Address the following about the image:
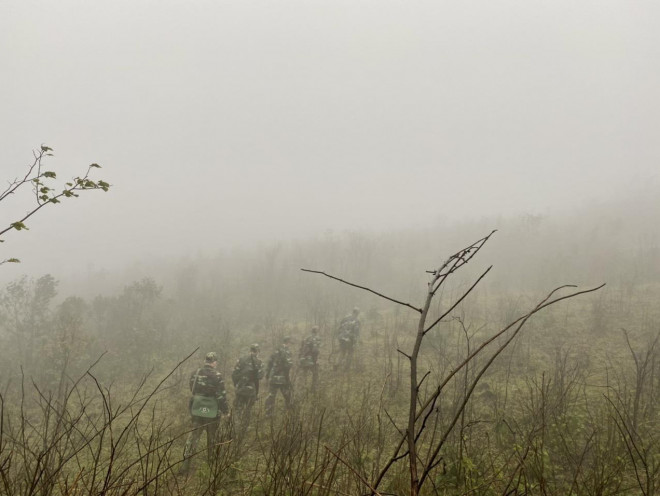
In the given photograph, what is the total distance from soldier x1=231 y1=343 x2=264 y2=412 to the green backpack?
1.24 metres

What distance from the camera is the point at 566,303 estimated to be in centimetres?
1260

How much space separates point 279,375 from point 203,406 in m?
2.61

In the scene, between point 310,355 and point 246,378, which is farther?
point 310,355

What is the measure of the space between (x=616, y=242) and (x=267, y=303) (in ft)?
62.1

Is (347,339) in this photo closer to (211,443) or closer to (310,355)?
(310,355)

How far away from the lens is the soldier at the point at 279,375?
8367mm

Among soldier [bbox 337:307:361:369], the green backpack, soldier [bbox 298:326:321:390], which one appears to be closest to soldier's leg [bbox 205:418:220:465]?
the green backpack

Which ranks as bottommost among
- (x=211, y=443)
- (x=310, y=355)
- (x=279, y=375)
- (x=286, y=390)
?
(x=286, y=390)

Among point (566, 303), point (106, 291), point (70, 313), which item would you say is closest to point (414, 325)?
point (566, 303)

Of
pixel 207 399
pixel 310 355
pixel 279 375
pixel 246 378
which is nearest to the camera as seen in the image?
pixel 207 399

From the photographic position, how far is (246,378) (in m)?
7.61

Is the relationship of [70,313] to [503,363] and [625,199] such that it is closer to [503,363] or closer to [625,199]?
[503,363]

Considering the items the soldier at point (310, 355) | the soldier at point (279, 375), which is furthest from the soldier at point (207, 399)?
the soldier at point (310, 355)

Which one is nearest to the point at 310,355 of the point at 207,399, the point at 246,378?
the point at 246,378
